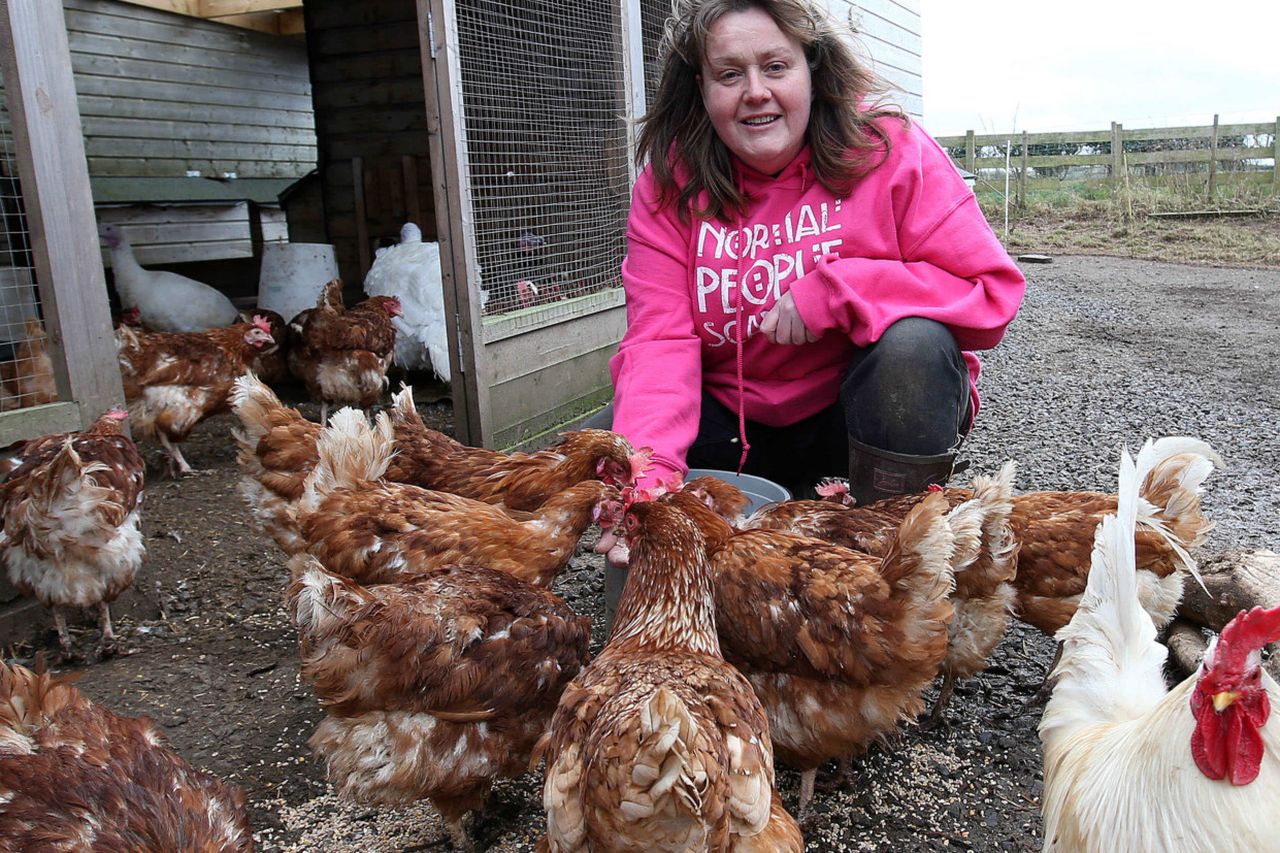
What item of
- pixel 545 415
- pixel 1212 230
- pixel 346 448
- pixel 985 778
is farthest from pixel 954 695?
pixel 1212 230

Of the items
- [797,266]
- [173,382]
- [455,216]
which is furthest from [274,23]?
[797,266]

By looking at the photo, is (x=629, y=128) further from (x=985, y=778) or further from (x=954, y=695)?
(x=985, y=778)

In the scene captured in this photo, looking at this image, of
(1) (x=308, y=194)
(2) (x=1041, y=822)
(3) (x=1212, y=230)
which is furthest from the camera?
(3) (x=1212, y=230)

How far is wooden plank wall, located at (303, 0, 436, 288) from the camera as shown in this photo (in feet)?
23.9

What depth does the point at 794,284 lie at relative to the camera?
2596 mm

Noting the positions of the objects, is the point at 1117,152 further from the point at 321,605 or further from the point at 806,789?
the point at 321,605

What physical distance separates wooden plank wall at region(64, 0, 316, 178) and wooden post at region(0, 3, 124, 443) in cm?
424

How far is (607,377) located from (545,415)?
30.8 inches

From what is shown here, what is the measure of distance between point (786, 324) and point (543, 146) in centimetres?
280

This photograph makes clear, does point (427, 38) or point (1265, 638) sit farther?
point (427, 38)

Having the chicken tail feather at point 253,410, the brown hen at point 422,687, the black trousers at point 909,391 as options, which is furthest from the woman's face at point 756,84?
the chicken tail feather at point 253,410

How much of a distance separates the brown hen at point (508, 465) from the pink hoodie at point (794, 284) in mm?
246

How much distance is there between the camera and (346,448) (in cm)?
282

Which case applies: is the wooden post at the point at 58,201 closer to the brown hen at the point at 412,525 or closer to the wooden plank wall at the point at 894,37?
the brown hen at the point at 412,525
